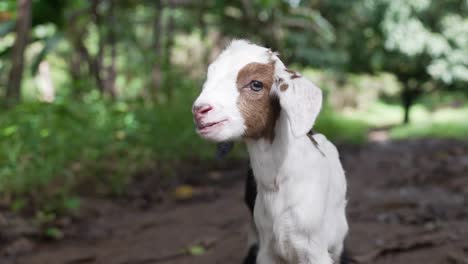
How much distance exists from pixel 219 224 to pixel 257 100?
91.6 inches

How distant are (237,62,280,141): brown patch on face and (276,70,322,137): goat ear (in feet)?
0.22

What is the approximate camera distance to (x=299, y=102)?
5.69ft

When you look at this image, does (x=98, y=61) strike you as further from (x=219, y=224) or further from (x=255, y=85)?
(x=255, y=85)

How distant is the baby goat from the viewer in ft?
5.67

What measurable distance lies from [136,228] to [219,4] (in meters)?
5.34

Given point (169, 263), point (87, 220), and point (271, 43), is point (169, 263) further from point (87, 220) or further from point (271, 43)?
point (271, 43)

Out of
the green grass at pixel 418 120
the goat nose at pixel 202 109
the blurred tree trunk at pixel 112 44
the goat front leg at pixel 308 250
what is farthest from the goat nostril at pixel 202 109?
the green grass at pixel 418 120

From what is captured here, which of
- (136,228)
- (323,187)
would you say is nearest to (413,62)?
(136,228)

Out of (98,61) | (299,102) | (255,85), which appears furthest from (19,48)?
(299,102)

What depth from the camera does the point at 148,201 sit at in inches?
195

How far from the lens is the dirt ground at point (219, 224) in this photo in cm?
312

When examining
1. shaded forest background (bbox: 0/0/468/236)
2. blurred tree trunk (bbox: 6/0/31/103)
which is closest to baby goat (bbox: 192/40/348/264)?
shaded forest background (bbox: 0/0/468/236)

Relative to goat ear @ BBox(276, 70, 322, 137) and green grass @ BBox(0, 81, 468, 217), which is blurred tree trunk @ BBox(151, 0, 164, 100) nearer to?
green grass @ BBox(0, 81, 468, 217)

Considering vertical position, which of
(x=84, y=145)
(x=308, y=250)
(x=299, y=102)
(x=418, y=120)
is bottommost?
(x=418, y=120)
